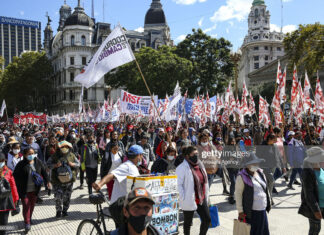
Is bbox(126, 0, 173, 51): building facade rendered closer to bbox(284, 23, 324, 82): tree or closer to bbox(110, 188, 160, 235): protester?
bbox(284, 23, 324, 82): tree

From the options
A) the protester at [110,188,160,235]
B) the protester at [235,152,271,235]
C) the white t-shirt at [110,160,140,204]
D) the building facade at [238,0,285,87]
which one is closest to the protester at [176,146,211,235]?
the protester at [235,152,271,235]

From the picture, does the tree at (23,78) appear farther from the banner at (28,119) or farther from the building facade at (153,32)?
the banner at (28,119)

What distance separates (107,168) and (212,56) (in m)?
36.2

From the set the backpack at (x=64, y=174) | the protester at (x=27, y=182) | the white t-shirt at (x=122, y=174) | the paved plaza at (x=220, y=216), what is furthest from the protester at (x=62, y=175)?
the white t-shirt at (x=122, y=174)

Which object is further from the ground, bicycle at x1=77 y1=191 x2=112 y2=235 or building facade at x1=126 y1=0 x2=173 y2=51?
building facade at x1=126 y1=0 x2=173 y2=51

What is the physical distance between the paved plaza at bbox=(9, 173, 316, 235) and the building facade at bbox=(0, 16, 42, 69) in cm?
19713

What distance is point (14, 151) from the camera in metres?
6.96

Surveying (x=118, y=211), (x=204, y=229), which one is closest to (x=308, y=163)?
(x=204, y=229)

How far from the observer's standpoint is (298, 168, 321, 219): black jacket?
4.32 meters

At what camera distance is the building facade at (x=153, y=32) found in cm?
6764

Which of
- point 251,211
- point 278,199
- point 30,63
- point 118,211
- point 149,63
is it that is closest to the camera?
point 118,211

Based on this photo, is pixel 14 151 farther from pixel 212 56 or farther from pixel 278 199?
pixel 212 56

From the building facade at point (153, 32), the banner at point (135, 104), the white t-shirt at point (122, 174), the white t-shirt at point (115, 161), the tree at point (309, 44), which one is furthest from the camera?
the building facade at point (153, 32)

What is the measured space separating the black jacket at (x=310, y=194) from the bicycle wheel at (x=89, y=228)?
268 cm
